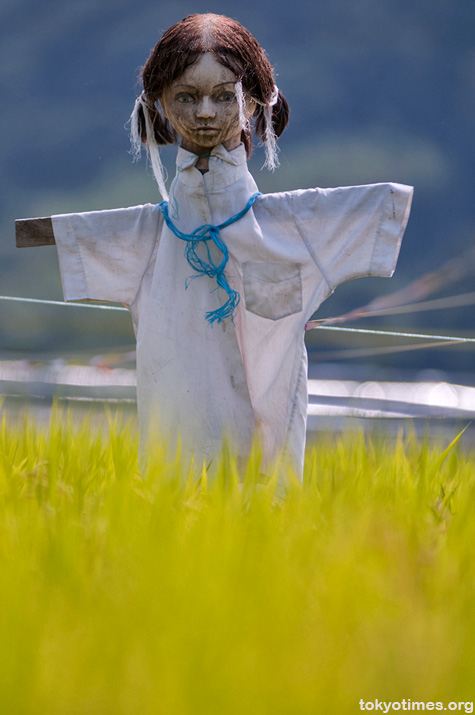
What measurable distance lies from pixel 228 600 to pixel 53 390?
1.22 meters

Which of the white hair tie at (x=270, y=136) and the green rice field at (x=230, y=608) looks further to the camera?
the white hair tie at (x=270, y=136)

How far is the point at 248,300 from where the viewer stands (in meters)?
1.17

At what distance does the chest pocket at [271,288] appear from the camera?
3.85ft

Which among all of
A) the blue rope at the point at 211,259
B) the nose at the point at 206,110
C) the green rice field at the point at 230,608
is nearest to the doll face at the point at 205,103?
the nose at the point at 206,110

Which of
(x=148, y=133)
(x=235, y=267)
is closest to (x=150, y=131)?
(x=148, y=133)

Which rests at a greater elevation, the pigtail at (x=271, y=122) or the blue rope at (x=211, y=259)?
the pigtail at (x=271, y=122)

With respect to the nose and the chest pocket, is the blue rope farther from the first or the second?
the nose

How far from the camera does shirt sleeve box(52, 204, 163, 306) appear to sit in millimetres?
1250

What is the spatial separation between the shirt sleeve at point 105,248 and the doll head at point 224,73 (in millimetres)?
131

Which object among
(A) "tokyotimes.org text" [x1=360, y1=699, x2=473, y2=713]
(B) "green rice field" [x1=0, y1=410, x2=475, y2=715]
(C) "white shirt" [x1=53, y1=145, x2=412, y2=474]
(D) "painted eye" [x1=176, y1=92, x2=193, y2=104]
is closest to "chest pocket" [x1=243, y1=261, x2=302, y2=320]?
(C) "white shirt" [x1=53, y1=145, x2=412, y2=474]

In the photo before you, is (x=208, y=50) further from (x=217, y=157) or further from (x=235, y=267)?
(x=235, y=267)

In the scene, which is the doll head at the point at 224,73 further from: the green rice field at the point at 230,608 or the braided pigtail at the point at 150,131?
the green rice field at the point at 230,608

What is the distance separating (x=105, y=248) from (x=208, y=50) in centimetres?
36

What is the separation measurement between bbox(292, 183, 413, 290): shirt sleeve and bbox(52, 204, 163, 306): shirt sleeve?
0.26m
